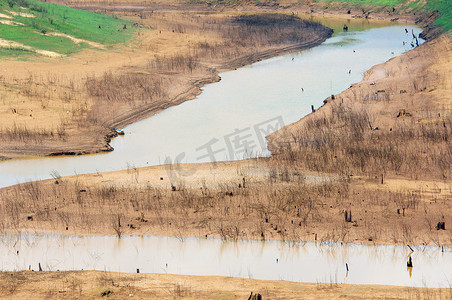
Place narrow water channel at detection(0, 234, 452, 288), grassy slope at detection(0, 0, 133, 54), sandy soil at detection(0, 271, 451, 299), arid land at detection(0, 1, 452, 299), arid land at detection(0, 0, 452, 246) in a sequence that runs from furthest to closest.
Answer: grassy slope at detection(0, 0, 133, 54) → arid land at detection(0, 0, 452, 246) → narrow water channel at detection(0, 234, 452, 288) → arid land at detection(0, 1, 452, 299) → sandy soil at detection(0, 271, 451, 299)

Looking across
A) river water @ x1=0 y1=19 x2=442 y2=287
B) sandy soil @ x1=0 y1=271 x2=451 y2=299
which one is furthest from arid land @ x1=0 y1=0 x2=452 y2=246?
sandy soil @ x1=0 y1=271 x2=451 y2=299

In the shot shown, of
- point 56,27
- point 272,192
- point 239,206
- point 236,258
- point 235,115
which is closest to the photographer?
point 236,258

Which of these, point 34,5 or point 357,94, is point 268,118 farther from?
point 34,5

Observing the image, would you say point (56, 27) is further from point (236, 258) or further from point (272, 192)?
point (236, 258)

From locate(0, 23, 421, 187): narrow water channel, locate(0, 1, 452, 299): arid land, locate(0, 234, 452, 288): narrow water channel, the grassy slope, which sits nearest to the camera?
locate(0, 1, 452, 299): arid land

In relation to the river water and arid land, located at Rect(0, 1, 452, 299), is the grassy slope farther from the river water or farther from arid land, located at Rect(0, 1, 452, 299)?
the river water

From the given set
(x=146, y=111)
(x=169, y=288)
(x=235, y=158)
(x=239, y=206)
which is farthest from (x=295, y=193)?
(x=146, y=111)

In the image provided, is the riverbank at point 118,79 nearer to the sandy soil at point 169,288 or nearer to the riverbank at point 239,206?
the riverbank at point 239,206
